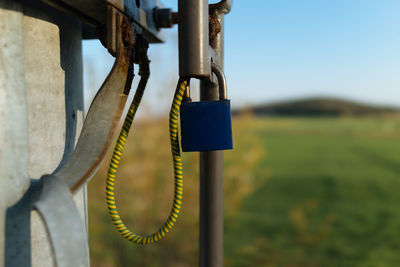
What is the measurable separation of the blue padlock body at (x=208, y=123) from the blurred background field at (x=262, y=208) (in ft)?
14.2

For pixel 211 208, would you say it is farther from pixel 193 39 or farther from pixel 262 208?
pixel 262 208

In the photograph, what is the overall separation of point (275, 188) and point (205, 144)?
1660 cm

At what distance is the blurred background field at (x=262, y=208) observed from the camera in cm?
529

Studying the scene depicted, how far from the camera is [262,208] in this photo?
Result: 557 inches

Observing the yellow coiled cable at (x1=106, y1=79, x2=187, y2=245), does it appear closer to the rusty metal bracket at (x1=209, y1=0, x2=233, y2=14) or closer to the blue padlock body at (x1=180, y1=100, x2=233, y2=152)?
the blue padlock body at (x1=180, y1=100, x2=233, y2=152)

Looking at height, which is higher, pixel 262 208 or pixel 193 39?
pixel 193 39

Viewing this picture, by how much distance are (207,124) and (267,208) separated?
13.9m

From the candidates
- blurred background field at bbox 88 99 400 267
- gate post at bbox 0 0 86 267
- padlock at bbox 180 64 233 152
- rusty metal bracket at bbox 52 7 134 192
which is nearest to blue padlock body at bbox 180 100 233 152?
padlock at bbox 180 64 233 152

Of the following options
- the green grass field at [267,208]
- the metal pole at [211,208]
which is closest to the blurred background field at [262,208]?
the green grass field at [267,208]

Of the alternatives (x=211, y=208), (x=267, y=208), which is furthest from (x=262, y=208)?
(x=211, y=208)

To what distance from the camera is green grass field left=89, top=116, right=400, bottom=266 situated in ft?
17.4

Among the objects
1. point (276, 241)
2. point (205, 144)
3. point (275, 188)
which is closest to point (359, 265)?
point (276, 241)

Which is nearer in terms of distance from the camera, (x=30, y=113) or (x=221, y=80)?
(x=30, y=113)

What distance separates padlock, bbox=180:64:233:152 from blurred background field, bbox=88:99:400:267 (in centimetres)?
432
